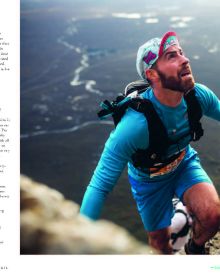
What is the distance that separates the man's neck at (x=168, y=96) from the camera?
3131 mm

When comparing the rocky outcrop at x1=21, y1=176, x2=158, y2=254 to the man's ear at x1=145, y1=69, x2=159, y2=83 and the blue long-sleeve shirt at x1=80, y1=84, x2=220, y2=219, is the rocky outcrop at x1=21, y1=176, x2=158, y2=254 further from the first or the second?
the man's ear at x1=145, y1=69, x2=159, y2=83

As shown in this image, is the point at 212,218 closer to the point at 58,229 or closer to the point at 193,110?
the point at 193,110

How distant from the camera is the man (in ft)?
9.41

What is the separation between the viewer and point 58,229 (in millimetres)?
1278

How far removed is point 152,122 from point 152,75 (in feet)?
1.47

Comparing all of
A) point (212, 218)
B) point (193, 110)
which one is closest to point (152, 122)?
point (193, 110)

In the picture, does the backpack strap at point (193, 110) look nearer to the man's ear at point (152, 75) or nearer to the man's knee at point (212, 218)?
the man's ear at point (152, 75)

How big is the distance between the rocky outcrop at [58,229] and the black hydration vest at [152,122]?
1601 mm

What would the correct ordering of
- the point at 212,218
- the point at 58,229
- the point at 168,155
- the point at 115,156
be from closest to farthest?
the point at 58,229 → the point at 115,156 → the point at 212,218 → the point at 168,155

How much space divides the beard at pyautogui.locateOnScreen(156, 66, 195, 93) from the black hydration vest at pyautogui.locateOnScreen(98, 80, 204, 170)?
85 mm

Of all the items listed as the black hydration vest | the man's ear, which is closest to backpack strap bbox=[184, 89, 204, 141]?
the black hydration vest
